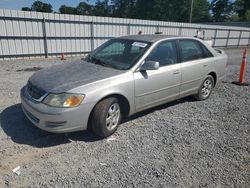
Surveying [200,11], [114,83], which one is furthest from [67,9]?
[114,83]

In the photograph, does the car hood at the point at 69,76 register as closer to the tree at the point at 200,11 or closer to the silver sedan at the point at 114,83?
the silver sedan at the point at 114,83

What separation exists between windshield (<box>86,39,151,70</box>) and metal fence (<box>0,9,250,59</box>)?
7.17 meters

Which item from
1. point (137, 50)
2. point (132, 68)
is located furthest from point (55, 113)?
point (137, 50)

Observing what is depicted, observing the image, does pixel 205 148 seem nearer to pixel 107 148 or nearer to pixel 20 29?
pixel 107 148

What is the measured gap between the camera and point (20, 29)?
10000mm

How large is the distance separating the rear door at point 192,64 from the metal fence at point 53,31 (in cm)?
825

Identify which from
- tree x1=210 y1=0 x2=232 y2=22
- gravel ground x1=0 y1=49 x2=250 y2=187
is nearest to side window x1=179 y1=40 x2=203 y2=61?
gravel ground x1=0 y1=49 x2=250 y2=187

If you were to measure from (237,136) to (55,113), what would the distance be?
310cm

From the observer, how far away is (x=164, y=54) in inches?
168

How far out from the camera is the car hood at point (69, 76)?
3.18 meters

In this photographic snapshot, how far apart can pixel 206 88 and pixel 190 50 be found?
1190 mm

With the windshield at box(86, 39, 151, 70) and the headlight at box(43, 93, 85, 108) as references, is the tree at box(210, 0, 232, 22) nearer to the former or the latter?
the windshield at box(86, 39, 151, 70)

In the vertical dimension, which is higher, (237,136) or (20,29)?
(20,29)

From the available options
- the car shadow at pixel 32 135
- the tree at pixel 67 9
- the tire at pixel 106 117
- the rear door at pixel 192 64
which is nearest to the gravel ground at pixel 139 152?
the car shadow at pixel 32 135
